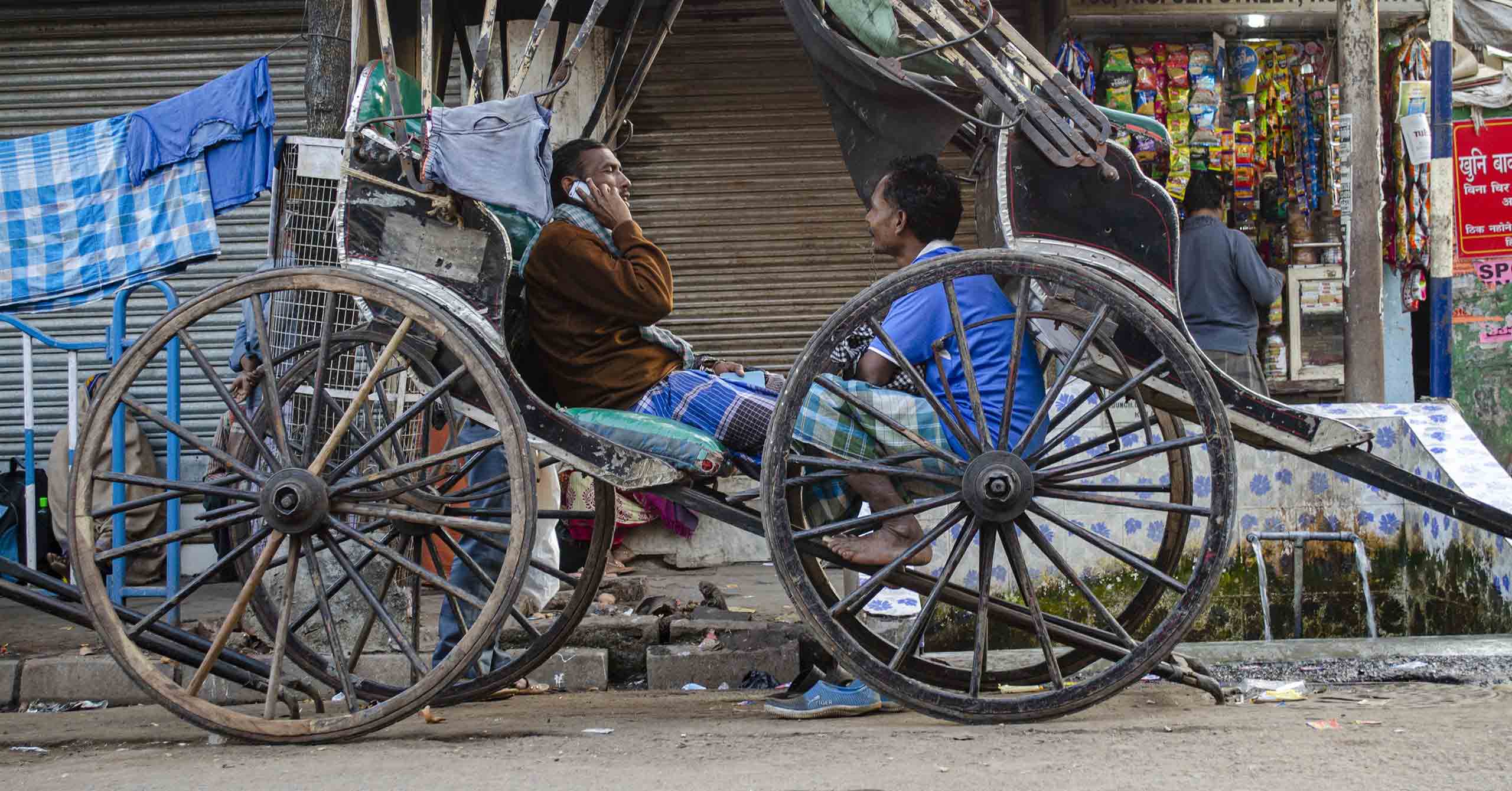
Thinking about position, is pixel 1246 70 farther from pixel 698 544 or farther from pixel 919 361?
pixel 919 361

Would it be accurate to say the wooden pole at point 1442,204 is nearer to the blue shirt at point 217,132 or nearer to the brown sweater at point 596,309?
the brown sweater at point 596,309

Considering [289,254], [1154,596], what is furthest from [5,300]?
[1154,596]

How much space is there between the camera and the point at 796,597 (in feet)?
9.66

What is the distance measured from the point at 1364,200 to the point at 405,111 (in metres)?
4.04

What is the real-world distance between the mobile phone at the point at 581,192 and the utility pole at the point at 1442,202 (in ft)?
14.5

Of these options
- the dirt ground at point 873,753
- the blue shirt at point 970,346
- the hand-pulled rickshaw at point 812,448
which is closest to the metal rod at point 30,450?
the dirt ground at point 873,753

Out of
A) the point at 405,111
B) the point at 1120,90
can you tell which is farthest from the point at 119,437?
the point at 1120,90

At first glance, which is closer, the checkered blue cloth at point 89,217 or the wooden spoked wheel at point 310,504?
the wooden spoked wheel at point 310,504

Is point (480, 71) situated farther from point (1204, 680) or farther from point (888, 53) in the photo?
point (1204, 680)

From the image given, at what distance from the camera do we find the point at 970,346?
3357mm

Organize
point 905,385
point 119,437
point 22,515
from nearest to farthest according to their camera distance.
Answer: point 905,385
point 119,437
point 22,515

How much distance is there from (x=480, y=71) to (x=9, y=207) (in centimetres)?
338

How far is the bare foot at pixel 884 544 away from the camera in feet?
10.6

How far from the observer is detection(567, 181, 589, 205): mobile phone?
3.58 meters
